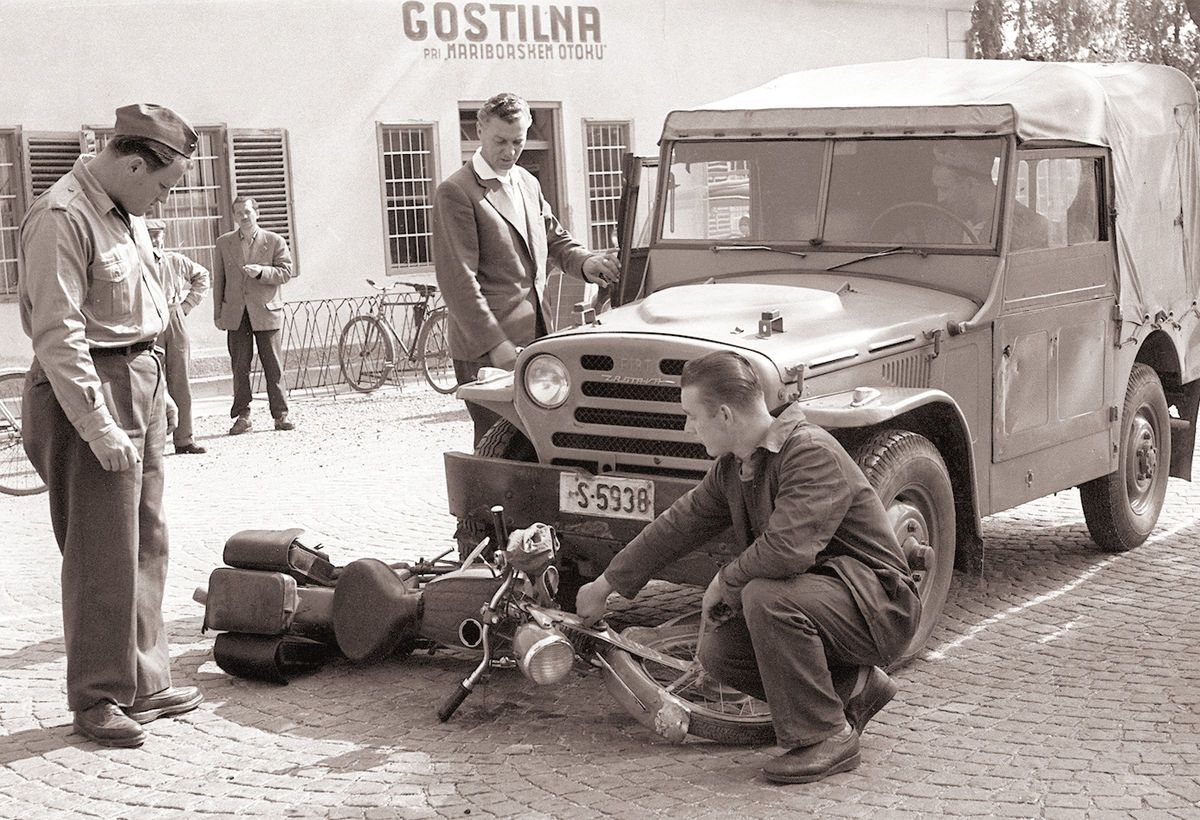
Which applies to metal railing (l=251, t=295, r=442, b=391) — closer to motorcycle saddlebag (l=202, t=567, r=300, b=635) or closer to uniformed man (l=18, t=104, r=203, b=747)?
motorcycle saddlebag (l=202, t=567, r=300, b=635)

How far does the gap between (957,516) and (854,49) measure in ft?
64.2

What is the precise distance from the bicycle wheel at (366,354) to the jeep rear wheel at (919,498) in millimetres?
12295

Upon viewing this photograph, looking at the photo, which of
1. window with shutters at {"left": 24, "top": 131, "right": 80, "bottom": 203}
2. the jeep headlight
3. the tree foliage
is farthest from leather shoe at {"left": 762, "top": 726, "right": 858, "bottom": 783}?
the tree foliage

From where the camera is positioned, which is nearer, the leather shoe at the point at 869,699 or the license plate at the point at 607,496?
the leather shoe at the point at 869,699

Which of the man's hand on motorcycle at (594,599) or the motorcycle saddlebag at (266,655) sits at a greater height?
the man's hand on motorcycle at (594,599)

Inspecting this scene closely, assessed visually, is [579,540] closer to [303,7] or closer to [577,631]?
[577,631]

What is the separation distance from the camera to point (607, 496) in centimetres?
640

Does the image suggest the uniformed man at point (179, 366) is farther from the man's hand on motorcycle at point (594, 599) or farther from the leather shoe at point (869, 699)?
the leather shoe at point (869, 699)

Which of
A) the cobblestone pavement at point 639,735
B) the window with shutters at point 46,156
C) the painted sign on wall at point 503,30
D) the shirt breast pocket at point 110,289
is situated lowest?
the cobblestone pavement at point 639,735

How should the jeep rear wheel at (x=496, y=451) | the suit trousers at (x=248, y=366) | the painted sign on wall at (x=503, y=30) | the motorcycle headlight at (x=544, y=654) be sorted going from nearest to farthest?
the motorcycle headlight at (x=544, y=654) → the jeep rear wheel at (x=496, y=451) → the suit trousers at (x=248, y=366) → the painted sign on wall at (x=503, y=30)

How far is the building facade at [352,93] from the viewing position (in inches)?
682

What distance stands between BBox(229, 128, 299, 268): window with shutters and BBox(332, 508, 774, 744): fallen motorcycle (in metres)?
12.9

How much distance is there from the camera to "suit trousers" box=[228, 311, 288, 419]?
1518 cm

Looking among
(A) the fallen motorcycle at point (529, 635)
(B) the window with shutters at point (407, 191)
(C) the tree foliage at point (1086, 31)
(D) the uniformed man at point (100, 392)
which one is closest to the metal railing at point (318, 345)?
(B) the window with shutters at point (407, 191)
